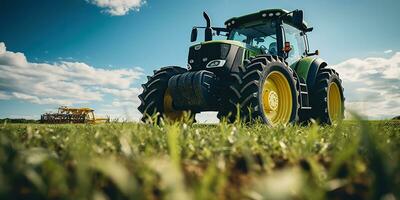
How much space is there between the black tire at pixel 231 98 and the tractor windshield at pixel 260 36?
189 centimetres

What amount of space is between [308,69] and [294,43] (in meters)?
0.74

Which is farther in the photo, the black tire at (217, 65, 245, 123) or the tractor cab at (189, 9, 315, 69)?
the tractor cab at (189, 9, 315, 69)

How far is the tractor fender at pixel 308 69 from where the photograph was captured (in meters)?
6.69

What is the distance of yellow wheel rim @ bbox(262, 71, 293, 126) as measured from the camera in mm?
5344

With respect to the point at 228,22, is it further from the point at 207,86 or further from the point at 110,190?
the point at 110,190

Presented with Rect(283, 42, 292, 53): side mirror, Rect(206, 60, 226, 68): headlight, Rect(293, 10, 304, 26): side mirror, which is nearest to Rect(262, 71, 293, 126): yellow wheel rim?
Rect(206, 60, 226, 68): headlight

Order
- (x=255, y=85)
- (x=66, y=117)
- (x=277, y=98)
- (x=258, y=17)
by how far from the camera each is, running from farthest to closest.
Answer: (x=66, y=117) → (x=258, y=17) → (x=277, y=98) → (x=255, y=85)

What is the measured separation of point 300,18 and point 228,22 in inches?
65.9

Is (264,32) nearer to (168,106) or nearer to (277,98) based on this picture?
(277,98)

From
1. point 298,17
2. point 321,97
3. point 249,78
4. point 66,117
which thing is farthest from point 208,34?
point 66,117

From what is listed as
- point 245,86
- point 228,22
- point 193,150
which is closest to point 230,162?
point 193,150

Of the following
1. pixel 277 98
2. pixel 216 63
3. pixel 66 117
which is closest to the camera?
pixel 216 63

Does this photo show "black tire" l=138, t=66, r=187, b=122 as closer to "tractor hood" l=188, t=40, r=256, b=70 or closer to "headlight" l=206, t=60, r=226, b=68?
"tractor hood" l=188, t=40, r=256, b=70

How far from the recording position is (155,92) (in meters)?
5.55
